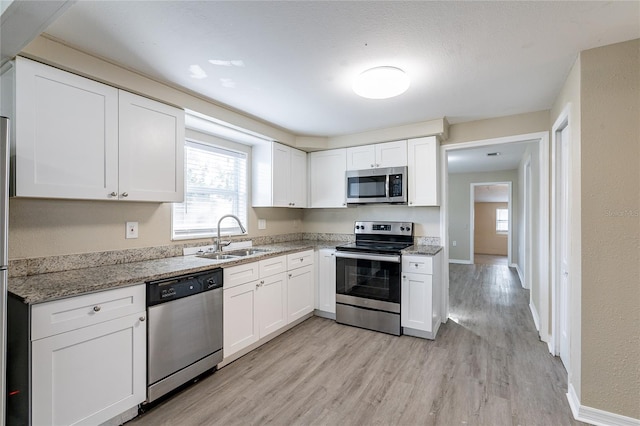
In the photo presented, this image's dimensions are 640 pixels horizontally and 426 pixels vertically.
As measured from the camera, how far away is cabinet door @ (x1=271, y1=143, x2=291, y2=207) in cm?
355

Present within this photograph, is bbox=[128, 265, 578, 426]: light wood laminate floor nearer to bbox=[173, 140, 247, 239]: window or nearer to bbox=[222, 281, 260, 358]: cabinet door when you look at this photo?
bbox=[222, 281, 260, 358]: cabinet door

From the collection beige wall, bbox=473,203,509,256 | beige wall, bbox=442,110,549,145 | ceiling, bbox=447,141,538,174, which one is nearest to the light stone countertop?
beige wall, bbox=442,110,549,145

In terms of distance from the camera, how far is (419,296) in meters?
3.03

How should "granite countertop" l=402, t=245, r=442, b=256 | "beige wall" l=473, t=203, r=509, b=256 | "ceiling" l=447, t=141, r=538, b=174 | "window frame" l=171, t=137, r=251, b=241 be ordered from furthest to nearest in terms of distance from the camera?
"beige wall" l=473, t=203, r=509, b=256 < "ceiling" l=447, t=141, r=538, b=174 < "granite countertop" l=402, t=245, r=442, b=256 < "window frame" l=171, t=137, r=251, b=241

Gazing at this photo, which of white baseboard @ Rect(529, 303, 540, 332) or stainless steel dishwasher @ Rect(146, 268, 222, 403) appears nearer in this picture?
stainless steel dishwasher @ Rect(146, 268, 222, 403)

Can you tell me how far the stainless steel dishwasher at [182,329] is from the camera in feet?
6.27

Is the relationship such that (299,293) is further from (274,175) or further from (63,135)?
(63,135)

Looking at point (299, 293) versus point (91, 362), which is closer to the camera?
point (91, 362)

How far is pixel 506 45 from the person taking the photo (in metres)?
1.79

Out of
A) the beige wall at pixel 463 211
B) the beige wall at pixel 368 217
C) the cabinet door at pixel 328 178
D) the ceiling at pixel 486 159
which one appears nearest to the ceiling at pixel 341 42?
the cabinet door at pixel 328 178

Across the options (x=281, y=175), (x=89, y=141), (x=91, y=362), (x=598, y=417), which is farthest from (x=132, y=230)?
(x=598, y=417)

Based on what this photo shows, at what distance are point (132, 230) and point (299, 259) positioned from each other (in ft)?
5.53

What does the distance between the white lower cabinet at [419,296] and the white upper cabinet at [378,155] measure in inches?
46.2

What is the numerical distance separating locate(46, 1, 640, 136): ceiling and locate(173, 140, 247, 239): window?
2.43 ft
